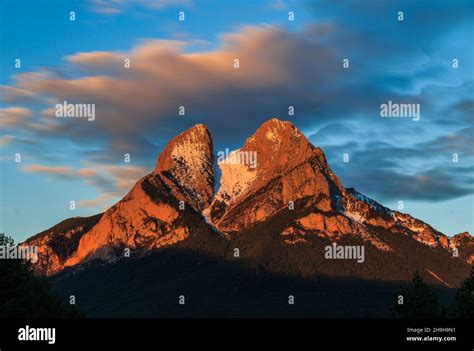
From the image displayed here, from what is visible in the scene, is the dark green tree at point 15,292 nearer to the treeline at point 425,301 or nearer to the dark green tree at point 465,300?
the treeline at point 425,301

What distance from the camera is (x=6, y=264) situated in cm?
8650

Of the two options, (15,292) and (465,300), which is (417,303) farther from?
(15,292)

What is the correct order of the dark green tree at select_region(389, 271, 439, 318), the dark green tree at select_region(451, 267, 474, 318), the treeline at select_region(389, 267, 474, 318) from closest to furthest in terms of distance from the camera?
1. the dark green tree at select_region(451, 267, 474, 318)
2. the treeline at select_region(389, 267, 474, 318)
3. the dark green tree at select_region(389, 271, 439, 318)

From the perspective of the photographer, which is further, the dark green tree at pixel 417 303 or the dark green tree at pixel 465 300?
the dark green tree at pixel 417 303

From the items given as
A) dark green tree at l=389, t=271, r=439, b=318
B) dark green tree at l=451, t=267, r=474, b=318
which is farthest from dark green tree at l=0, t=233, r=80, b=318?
dark green tree at l=451, t=267, r=474, b=318

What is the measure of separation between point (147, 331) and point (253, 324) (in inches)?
212

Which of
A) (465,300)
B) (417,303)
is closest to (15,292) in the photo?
(417,303)

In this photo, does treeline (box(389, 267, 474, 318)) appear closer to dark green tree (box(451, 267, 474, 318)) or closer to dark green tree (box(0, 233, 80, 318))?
dark green tree (box(451, 267, 474, 318))

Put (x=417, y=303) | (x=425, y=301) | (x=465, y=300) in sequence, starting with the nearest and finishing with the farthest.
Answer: (x=465, y=300)
(x=417, y=303)
(x=425, y=301)

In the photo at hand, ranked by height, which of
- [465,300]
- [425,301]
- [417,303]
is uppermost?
[465,300]

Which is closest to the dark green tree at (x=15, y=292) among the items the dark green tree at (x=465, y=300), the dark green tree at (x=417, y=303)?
the dark green tree at (x=417, y=303)

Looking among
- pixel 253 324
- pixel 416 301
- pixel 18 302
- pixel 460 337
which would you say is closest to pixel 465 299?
pixel 416 301

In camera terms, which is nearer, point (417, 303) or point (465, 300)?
point (465, 300)

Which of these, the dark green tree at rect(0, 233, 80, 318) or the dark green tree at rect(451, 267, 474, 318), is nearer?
the dark green tree at rect(0, 233, 80, 318)
